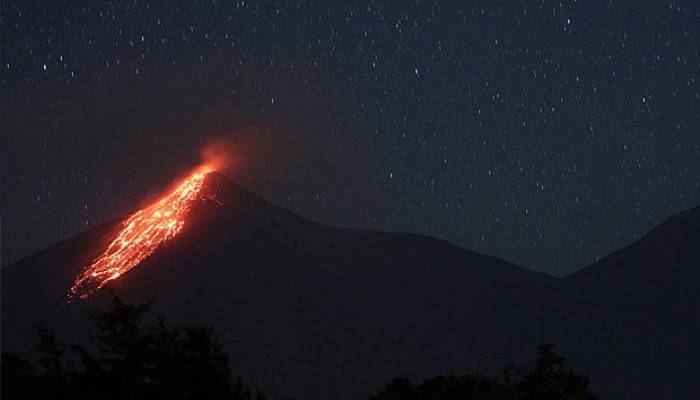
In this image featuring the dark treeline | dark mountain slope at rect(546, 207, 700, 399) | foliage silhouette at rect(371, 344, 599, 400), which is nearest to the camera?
the dark treeline

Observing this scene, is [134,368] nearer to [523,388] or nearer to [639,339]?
[523,388]

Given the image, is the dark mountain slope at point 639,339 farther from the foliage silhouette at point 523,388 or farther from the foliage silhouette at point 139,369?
the foliage silhouette at point 139,369


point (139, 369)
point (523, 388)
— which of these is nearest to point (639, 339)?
point (523, 388)

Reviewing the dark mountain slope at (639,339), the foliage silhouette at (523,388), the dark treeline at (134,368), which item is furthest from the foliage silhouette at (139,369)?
the dark mountain slope at (639,339)

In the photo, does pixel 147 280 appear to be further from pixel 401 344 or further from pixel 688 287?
pixel 688 287

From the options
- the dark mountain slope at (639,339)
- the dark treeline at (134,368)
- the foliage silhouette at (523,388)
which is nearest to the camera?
the dark treeline at (134,368)

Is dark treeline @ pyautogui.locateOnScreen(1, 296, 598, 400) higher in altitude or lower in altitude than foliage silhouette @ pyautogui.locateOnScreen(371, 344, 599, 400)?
lower

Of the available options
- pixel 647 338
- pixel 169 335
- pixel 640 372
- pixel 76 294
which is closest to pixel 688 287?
pixel 647 338

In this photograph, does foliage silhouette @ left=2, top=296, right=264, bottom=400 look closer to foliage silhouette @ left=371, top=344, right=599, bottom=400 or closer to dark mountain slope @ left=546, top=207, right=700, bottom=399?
foliage silhouette @ left=371, top=344, right=599, bottom=400

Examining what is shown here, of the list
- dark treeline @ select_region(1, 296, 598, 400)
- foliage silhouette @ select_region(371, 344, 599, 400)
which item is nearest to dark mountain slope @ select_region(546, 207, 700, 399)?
foliage silhouette @ select_region(371, 344, 599, 400)
